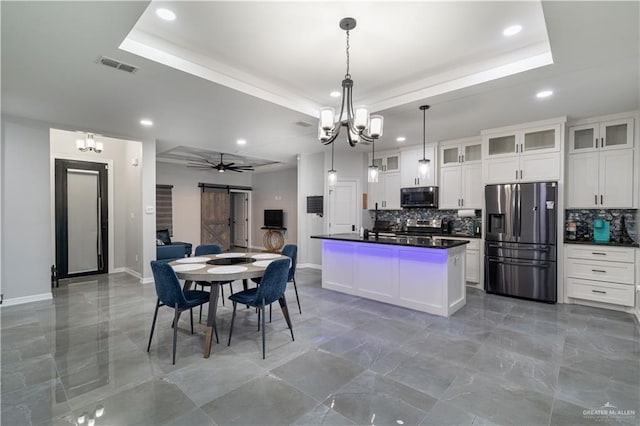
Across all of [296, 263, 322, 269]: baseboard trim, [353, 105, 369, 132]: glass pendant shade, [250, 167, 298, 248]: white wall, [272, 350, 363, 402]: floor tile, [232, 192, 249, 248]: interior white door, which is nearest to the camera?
[272, 350, 363, 402]: floor tile

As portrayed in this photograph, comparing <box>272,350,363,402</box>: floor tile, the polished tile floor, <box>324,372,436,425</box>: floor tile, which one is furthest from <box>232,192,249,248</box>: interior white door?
<box>324,372,436,425</box>: floor tile

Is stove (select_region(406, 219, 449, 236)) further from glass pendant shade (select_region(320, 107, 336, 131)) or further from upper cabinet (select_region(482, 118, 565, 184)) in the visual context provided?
glass pendant shade (select_region(320, 107, 336, 131))

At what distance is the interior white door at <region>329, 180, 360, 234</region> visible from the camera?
6531 mm

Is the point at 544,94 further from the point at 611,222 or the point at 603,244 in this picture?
the point at 611,222

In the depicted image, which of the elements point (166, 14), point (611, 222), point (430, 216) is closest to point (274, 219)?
point (430, 216)

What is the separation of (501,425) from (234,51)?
142 inches

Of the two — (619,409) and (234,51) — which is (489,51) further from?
(619,409)

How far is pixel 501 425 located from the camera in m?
1.83

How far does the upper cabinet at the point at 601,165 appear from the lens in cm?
398

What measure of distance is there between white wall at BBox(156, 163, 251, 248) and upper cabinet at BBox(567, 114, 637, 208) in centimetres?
868

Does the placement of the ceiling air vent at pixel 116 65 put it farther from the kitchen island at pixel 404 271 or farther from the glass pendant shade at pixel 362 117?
the kitchen island at pixel 404 271

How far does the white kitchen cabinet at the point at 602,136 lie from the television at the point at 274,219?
7.00 m

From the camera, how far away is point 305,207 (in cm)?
700

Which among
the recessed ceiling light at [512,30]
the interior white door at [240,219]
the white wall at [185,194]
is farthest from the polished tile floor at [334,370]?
the interior white door at [240,219]
